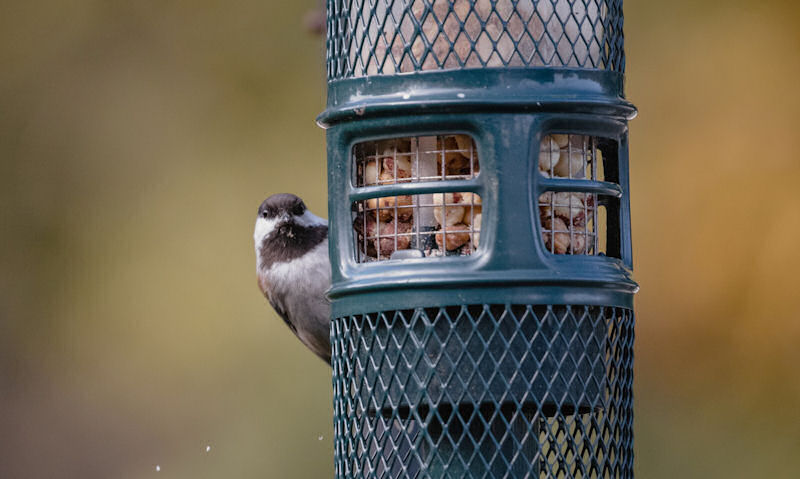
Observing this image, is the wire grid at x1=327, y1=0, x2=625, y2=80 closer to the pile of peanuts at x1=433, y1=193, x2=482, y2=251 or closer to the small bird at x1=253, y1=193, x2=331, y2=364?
the pile of peanuts at x1=433, y1=193, x2=482, y2=251

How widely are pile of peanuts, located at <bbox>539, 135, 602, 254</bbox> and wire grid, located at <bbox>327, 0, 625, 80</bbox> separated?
0.57 ft

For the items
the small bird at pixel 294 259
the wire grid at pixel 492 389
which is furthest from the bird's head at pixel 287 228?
the wire grid at pixel 492 389

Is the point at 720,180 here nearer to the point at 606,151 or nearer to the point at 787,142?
the point at 787,142

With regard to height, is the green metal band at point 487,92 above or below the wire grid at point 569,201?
above

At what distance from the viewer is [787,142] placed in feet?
24.6

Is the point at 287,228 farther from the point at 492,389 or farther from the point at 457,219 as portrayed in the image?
the point at 492,389

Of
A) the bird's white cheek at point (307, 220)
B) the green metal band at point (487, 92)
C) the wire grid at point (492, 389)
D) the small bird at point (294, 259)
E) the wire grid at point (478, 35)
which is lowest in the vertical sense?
the wire grid at point (492, 389)

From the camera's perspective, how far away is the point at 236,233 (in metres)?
8.07

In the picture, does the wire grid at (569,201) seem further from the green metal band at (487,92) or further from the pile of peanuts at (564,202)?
the green metal band at (487,92)

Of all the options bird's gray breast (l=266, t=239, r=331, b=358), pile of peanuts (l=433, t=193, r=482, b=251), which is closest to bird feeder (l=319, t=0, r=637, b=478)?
pile of peanuts (l=433, t=193, r=482, b=251)

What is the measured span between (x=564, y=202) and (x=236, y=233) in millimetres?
4915

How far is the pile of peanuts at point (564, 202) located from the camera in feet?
10.6

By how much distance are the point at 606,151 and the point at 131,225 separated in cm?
557

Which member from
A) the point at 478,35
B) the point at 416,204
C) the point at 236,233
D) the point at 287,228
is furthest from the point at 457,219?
the point at 236,233
